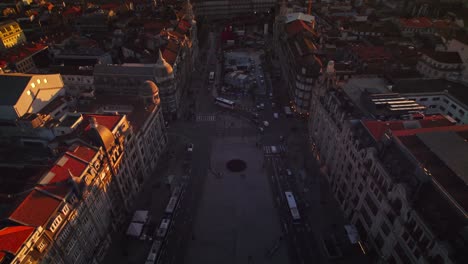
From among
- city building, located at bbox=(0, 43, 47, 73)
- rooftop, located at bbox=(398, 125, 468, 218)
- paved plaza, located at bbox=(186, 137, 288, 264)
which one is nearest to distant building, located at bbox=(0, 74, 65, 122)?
city building, located at bbox=(0, 43, 47, 73)

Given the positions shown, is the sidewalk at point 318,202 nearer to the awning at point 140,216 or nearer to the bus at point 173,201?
the bus at point 173,201

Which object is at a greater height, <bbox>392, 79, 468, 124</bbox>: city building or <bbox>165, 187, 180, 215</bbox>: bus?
<bbox>392, 79, 468, 124</bbox>: city building

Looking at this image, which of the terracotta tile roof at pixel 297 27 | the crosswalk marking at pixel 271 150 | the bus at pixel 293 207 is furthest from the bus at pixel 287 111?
the terracotta tile roof at pixel 297 27

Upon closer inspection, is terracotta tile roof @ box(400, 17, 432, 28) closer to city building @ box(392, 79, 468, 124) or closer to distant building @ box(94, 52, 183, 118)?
city building @ box(392, 79, 468, 124)

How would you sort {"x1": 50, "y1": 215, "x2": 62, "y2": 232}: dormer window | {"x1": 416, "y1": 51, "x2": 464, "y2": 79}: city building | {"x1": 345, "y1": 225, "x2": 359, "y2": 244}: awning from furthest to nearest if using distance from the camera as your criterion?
{"x1": 416, "y1": 51, "x2": 464, "y2": 79}: city building → {"x1": 345, "y1": 225, "x2": 359, "y2": 244}: awning → {"x1": 50, "y1": 215, "x2": 62, "y2": 232}: dormer window

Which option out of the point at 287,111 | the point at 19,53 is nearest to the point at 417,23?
the point at 287,111

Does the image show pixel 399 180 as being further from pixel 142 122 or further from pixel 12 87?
pixel 12 87
